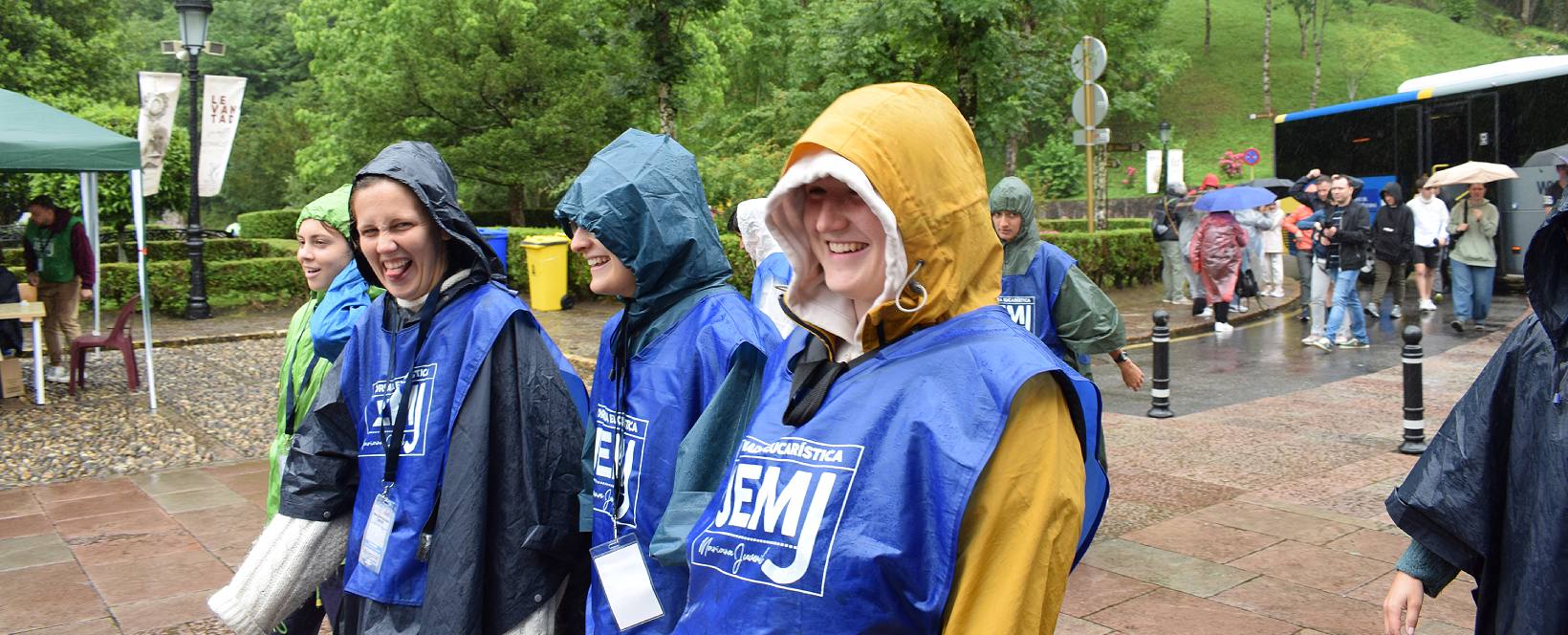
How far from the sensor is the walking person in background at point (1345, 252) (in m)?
13.0

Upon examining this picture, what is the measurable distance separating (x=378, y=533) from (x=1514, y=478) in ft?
7.76

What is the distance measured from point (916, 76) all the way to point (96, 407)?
45.8 feet

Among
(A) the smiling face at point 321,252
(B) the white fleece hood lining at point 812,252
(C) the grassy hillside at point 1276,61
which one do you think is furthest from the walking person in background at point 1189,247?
(C) the grassy hillside at point 1276,61

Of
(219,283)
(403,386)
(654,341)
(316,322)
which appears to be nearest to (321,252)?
(316,322)

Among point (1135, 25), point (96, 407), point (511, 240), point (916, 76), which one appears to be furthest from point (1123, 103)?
point (96, 407)

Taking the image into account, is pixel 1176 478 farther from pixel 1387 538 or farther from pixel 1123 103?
pixel 1123 103

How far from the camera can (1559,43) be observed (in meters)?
57.7

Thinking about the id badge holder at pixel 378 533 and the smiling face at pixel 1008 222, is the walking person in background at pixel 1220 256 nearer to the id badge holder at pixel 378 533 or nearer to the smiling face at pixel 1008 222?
the smiling face at pixel 1008 222

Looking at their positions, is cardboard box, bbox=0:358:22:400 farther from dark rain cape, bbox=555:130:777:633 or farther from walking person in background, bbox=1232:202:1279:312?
walking person in background, bbox=1232:202:1279:312

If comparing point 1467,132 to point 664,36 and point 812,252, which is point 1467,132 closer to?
point 664,36

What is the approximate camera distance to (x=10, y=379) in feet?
36.7

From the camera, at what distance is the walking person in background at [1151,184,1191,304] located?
1728cm

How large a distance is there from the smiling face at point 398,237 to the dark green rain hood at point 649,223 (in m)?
0.34

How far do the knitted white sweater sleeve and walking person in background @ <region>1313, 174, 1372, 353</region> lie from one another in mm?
12253
